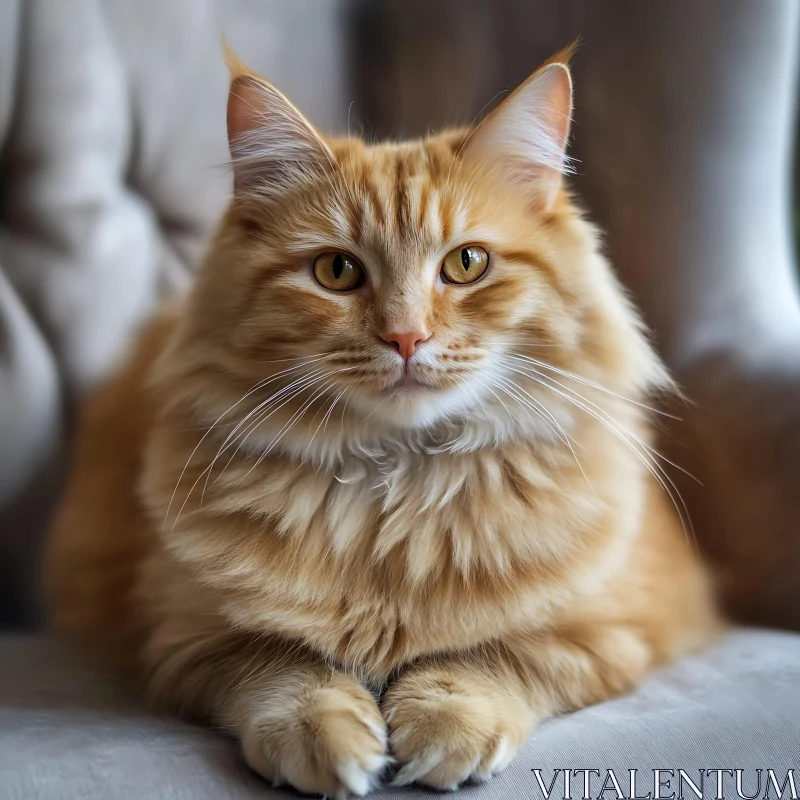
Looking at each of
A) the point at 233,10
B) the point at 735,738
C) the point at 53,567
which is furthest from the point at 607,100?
the point at 53,567

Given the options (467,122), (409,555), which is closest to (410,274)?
(409,555)

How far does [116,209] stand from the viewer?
1.58 meters

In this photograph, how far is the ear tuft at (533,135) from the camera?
1.08 meters

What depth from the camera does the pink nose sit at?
968mm

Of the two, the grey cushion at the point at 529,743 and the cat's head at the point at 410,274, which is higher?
the cat's head at the point at 410,274

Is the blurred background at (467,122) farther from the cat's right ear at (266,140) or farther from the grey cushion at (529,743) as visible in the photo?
the cat's right ear at (266,140)

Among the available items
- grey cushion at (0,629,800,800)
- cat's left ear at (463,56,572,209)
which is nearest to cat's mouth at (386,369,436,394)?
cat's left ear at (463,56,572,209)

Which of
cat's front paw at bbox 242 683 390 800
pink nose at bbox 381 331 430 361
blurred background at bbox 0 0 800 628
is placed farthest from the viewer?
blurred background at bbox 0 0 800 628

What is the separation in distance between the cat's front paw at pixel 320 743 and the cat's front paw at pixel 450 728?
3cm

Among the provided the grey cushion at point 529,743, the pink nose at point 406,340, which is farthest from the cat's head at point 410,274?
the grey cushion at point 529,743

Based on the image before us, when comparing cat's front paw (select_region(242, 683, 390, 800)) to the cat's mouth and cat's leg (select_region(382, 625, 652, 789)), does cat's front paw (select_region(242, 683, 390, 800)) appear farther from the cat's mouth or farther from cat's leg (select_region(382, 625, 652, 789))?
the cat's mouth

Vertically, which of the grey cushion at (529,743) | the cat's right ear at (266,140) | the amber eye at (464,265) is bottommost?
the grey cushion at (529,743)

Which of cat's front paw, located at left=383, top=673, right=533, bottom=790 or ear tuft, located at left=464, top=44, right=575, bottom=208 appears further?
ear tuft, located at left=464, top=44, right=575, bottom=208

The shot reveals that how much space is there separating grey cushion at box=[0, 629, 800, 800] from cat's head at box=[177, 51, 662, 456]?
0.42 m
